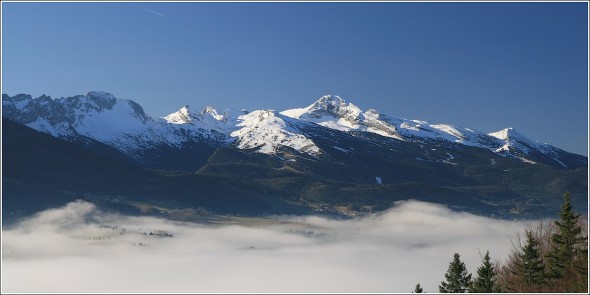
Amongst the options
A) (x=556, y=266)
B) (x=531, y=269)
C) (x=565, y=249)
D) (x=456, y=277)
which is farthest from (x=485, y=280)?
(x=456, y=277)

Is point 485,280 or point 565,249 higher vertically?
point 565,249

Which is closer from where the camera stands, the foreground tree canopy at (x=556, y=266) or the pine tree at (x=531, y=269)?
the foreground tree canopy at (x=556, y=266)

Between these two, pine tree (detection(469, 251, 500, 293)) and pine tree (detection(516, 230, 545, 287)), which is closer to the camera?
pine tree (detection(516, 230, 545, 287))

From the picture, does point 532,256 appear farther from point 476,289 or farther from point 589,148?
point 589,148

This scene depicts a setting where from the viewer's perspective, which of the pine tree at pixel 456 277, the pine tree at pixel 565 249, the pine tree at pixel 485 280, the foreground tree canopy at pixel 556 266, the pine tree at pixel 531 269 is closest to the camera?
the foreground tree canopy at pixel 556 266

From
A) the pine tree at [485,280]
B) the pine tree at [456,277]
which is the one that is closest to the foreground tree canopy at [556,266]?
the pine tree at [485,280]

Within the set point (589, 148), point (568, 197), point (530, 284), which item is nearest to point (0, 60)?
point (589, 148)

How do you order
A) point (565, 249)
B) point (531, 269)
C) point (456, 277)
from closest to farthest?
point (565, 249)
point (531, 269)
point (456, 277)

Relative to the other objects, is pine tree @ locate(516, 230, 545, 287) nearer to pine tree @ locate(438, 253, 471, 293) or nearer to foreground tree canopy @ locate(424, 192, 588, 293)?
foreground tree canopy @ locate(424, 192, 588, 293)

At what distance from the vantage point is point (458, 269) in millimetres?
107750

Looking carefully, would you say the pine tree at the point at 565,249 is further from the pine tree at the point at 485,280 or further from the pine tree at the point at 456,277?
the pine tree at the point at 456,277

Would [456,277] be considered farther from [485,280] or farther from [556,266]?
[556,266]

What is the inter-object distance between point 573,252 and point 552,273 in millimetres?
3765

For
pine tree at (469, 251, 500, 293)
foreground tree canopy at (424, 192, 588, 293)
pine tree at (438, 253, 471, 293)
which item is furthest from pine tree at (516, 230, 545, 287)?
pine tree at (438, 253, 471, 293)
